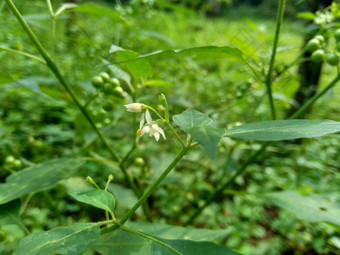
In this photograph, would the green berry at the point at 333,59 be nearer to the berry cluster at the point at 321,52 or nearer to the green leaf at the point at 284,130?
the berry cluster at the point at 321,52

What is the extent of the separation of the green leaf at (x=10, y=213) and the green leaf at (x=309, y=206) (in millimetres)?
949

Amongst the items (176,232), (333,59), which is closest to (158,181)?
(176,232)

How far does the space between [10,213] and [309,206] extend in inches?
41.9

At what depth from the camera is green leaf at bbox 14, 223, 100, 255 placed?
1.86 feet

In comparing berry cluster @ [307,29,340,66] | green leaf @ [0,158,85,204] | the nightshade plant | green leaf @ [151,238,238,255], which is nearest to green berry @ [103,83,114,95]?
the nightshade plant

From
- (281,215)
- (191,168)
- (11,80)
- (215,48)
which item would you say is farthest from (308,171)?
(11,80)

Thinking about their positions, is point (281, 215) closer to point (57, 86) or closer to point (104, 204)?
point (104, 204)

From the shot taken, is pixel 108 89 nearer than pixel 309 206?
Yes

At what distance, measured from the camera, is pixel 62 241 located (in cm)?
58

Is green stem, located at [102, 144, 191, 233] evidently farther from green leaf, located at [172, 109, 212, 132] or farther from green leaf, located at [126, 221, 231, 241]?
green leaf, located at [126, 221, 231, 241]

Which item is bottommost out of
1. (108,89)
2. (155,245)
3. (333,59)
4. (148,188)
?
(155,245)

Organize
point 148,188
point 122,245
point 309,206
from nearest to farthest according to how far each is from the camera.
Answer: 1. point 148,188
2. point 122,245
3. point 309,206

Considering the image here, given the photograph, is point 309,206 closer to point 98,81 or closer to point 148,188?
point 148,188

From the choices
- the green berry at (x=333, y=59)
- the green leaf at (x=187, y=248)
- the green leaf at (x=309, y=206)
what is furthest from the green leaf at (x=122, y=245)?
the green berry at (x=333, y=59)
